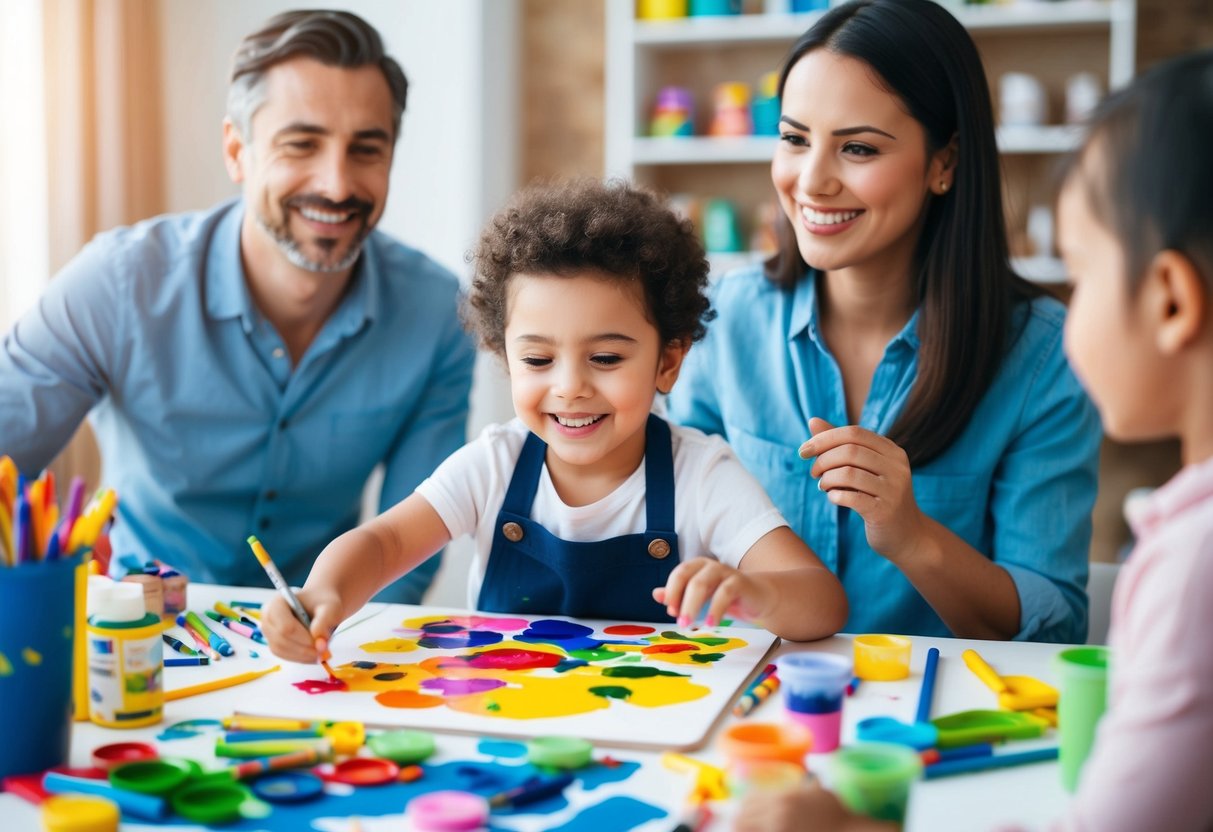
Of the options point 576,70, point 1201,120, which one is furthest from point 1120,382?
point 576,70

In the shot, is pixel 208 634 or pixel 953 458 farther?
pixel 953 458

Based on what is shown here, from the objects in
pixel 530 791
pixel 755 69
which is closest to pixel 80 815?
pixel 530 791

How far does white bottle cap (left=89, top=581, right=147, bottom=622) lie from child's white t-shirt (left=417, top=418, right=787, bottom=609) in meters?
0.46

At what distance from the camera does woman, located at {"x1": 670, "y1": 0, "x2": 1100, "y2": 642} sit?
4.77 feet

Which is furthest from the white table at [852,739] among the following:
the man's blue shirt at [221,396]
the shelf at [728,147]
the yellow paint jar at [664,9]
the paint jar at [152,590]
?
the yellow paint jar at [664,9]

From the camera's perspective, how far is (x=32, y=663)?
85 centimetres

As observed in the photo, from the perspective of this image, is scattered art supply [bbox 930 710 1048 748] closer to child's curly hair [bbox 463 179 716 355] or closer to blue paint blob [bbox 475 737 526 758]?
blue paint blob [bbox 475 737 526 758]

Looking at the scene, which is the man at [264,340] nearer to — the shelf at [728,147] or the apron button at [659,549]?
the apron button at [659,549]

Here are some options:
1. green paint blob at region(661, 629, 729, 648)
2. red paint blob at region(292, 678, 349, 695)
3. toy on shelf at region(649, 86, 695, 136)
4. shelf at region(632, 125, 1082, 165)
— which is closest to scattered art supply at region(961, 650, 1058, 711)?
green paint blob at region(661, 629, 729, 648)

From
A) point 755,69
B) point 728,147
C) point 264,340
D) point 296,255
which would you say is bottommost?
point 264,340

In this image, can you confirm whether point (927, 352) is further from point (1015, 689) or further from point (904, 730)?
point (904, 730)

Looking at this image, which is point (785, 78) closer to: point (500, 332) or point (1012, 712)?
point (500, 332)

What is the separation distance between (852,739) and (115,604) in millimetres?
600

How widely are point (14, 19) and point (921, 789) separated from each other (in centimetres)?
265
